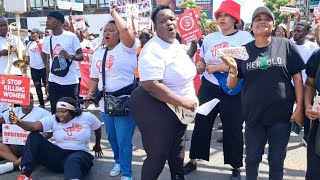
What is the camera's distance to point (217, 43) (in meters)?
3.56

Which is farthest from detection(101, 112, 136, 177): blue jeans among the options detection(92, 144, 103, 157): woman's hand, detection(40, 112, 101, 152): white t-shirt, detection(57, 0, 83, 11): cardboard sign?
detection(57, 0, 83, 11): cardboard sign

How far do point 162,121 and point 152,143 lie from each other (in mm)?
196

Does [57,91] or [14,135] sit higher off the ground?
[57,91]

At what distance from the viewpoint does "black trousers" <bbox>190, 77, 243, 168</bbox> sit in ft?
12.0

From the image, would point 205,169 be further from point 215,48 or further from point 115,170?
point 215,48

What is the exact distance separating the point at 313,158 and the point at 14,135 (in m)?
3.28

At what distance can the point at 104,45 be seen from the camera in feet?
12.4

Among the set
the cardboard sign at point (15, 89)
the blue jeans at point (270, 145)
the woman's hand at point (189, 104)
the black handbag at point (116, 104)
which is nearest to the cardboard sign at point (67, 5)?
the cardboard sign at point (15, 89)

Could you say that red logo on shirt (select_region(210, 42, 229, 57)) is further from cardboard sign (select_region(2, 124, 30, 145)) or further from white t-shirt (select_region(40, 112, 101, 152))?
cardboard sign (select_region(2, 124, 30, 145))

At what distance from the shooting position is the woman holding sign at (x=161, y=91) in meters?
2.64

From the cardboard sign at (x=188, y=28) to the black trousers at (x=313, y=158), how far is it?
2.00m

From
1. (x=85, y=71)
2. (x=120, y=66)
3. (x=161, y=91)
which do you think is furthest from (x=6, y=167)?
(x=85, y=71)

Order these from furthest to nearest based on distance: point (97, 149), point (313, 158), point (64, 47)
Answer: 1. point (64, 47)
2. point (97, 149)
3. point (313, 158)

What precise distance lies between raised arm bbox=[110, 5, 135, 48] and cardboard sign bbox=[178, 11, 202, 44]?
3.50 feet
